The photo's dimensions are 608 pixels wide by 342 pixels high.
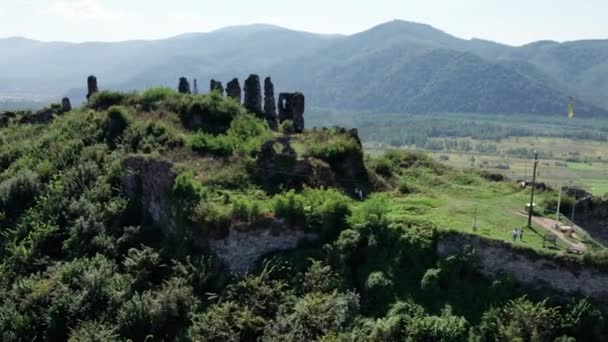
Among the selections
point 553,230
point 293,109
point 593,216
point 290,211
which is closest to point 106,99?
point 293,109

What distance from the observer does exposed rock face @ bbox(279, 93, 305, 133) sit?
44031 mm

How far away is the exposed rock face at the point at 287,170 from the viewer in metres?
32.8

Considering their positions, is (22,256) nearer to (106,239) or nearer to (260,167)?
(106,239)

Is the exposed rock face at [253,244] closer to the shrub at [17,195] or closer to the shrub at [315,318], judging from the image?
the shrub at [315,318]

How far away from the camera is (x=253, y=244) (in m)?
28.5

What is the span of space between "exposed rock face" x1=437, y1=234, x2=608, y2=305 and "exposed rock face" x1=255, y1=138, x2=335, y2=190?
958 centimetres

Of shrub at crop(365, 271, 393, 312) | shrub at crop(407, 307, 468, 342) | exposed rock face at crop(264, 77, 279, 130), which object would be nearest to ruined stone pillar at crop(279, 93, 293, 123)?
exposed rock face at crop(264, 77, 279, 130)

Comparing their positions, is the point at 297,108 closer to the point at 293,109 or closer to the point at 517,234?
the point at 293,109

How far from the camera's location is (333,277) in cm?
2630

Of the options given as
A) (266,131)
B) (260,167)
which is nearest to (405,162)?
(266,131)

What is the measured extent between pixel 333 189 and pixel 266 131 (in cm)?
985

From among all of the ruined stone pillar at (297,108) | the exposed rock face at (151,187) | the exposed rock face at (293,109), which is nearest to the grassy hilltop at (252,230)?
the exposed rock face at (151,187)

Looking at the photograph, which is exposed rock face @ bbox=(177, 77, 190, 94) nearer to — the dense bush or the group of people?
the dense bush

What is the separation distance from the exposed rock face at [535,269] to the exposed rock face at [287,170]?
31.4 feet
